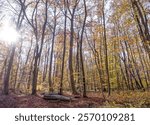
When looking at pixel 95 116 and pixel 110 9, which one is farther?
pixel 110 9

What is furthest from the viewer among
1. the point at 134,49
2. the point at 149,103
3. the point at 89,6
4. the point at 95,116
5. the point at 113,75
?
the point at 113,75

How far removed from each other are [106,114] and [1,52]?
25.0 metres

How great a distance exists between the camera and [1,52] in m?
30.0

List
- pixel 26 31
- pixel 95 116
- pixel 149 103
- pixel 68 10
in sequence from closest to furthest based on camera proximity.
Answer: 1. pixel 95 116
2. pixel 149 103
3. pixel 68 10
4. pixel 26 31

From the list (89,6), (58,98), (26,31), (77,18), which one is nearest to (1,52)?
(26,31)

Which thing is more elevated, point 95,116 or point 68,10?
point 68,10

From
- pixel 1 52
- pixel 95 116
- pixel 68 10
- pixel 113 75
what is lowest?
pixel 95 116

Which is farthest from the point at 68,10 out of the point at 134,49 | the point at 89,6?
the point at 134,49

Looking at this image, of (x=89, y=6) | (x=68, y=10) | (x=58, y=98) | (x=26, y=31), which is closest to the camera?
(x=58, y=98)

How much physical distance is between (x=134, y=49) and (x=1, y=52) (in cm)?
1963

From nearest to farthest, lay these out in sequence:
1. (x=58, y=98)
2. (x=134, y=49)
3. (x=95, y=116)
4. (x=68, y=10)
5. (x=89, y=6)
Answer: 1. (x=95, y=116)
2. (x=58, y=98)
3. (x=68, y=10)
4. (x=89, y=6)
5. (x=134, y=49)

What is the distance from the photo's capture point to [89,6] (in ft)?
72.6

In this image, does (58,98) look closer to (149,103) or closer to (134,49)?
(149,103)

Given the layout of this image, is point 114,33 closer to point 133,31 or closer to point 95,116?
point 133,31
